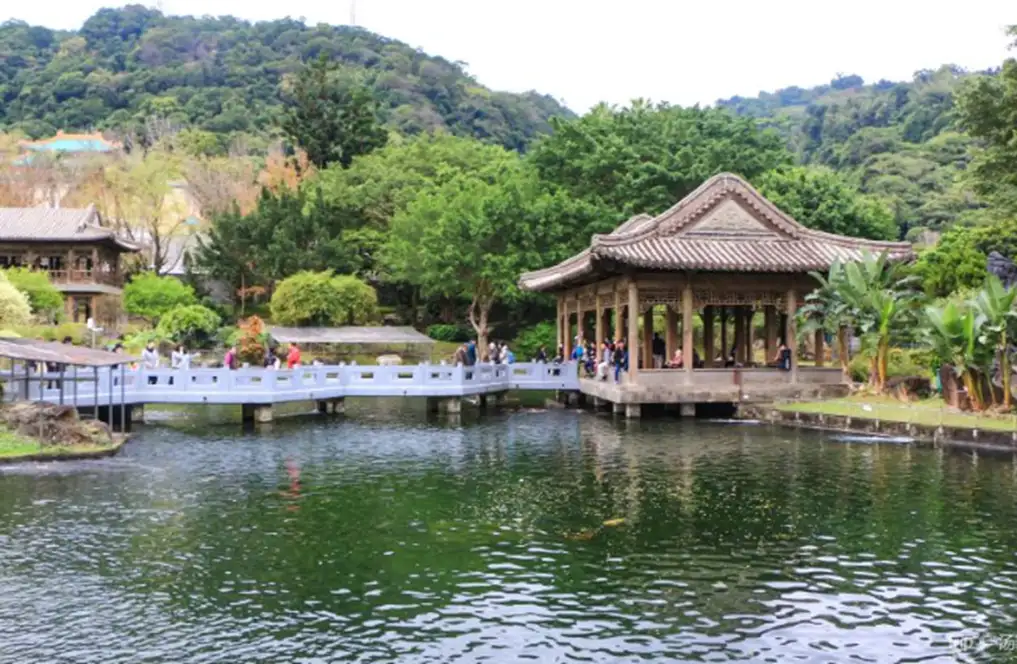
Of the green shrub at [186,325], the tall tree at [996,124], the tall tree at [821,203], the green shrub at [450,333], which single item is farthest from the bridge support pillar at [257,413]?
the green shrub at [450,333]

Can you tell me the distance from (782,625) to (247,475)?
447 inches

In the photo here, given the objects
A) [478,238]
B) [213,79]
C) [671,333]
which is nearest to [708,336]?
[671,333]

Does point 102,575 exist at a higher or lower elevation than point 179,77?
lower

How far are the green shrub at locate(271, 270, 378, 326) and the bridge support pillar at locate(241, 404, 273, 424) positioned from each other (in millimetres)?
20418

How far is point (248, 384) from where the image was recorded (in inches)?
1062

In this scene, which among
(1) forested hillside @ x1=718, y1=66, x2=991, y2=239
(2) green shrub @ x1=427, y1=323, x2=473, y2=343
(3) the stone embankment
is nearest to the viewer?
(3) the stone embankment

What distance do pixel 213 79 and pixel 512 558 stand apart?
416 ft

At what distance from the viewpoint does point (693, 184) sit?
4331 cm

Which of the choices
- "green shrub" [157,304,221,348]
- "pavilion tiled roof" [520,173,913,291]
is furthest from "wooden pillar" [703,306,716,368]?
"green shrub" [157,304,221,348]

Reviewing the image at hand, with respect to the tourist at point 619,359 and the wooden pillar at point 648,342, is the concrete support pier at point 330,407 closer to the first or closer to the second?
the tourist at point 619,359

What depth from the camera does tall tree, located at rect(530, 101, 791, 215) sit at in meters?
43.1

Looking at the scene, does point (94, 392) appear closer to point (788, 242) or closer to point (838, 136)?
point (788, 242)

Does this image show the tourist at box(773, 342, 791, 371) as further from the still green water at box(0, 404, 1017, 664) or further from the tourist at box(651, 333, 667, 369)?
the still green water at box(0, 404, 1017, 664)

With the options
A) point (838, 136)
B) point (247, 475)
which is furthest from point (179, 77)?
point (247, 475)
